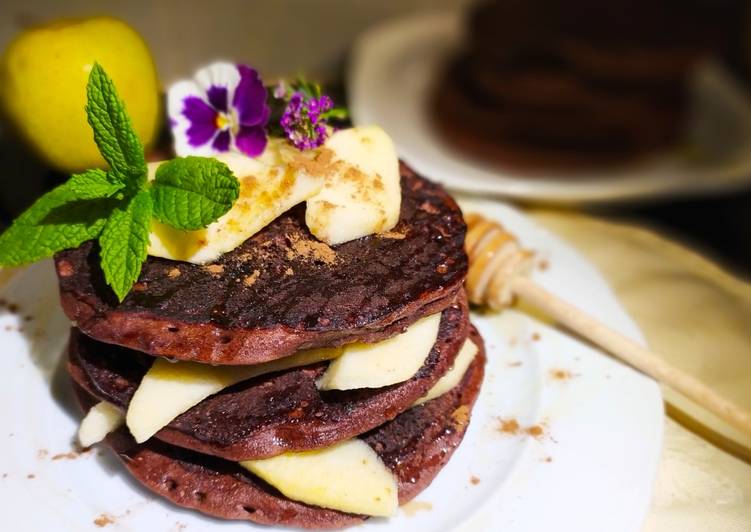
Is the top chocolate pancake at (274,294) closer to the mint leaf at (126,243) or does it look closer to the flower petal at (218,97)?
the mint leaf at (126,243)

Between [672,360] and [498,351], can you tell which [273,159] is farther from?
[672,360]

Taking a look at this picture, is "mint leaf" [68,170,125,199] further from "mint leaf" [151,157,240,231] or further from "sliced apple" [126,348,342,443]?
"sliced apple" [126,348,342,443]

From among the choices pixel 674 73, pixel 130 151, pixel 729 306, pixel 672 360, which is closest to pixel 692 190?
pixel 674 73

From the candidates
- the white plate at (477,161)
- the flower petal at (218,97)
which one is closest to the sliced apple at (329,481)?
the flower petal at (218,97)

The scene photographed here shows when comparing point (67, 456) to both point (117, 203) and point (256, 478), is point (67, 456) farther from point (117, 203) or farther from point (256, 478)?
point (117, 203)

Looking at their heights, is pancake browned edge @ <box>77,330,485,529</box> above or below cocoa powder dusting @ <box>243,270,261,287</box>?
below

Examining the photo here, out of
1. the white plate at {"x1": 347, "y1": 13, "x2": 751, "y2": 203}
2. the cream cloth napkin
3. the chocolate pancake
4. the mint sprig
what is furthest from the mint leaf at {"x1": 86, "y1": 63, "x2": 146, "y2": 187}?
the white plate at {"x1": 347, "y1": 13, "x2": 751, "y2": 203}

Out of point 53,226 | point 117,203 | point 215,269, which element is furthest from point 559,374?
point 53,226
